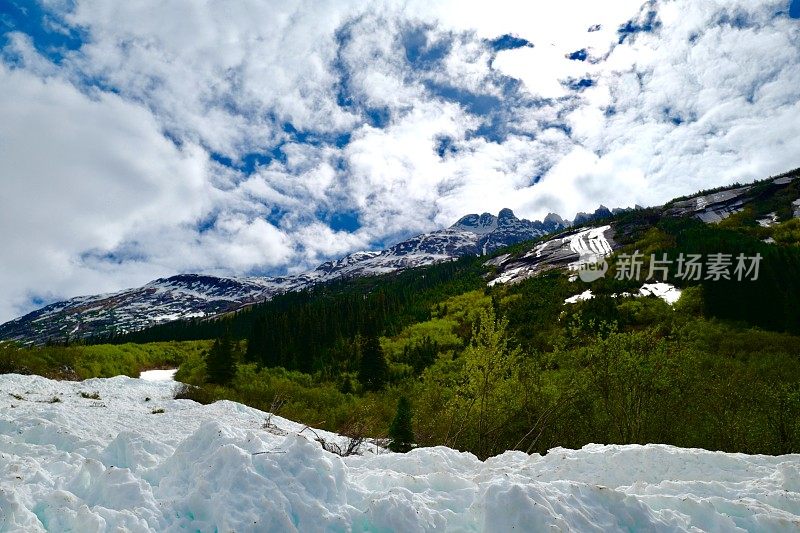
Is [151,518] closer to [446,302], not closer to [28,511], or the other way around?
[28,511]

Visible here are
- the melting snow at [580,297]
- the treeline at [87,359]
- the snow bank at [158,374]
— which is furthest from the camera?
the melting snow at [580,297]

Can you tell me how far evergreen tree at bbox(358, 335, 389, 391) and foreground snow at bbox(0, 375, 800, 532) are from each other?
29.2 meters

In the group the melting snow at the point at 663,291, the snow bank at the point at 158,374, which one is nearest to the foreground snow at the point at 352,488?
the snow bank at the point at 158,374

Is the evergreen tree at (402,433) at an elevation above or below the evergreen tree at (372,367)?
below

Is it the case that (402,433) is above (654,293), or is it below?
below

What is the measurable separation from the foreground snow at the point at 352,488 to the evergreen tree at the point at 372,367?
2916 centimetres

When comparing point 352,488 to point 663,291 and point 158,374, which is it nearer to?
point 158,374

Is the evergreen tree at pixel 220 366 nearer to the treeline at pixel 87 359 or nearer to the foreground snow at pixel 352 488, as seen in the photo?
the treeline at pixel 87 359

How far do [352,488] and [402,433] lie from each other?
1182cm

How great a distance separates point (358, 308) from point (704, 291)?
4762 centimetres

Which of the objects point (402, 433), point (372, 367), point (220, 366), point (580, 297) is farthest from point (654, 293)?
point (220, 366)

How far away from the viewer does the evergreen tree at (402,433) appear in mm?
16875

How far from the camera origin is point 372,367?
37781 millimetres

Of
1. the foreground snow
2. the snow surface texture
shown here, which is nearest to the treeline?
the foreground snow
